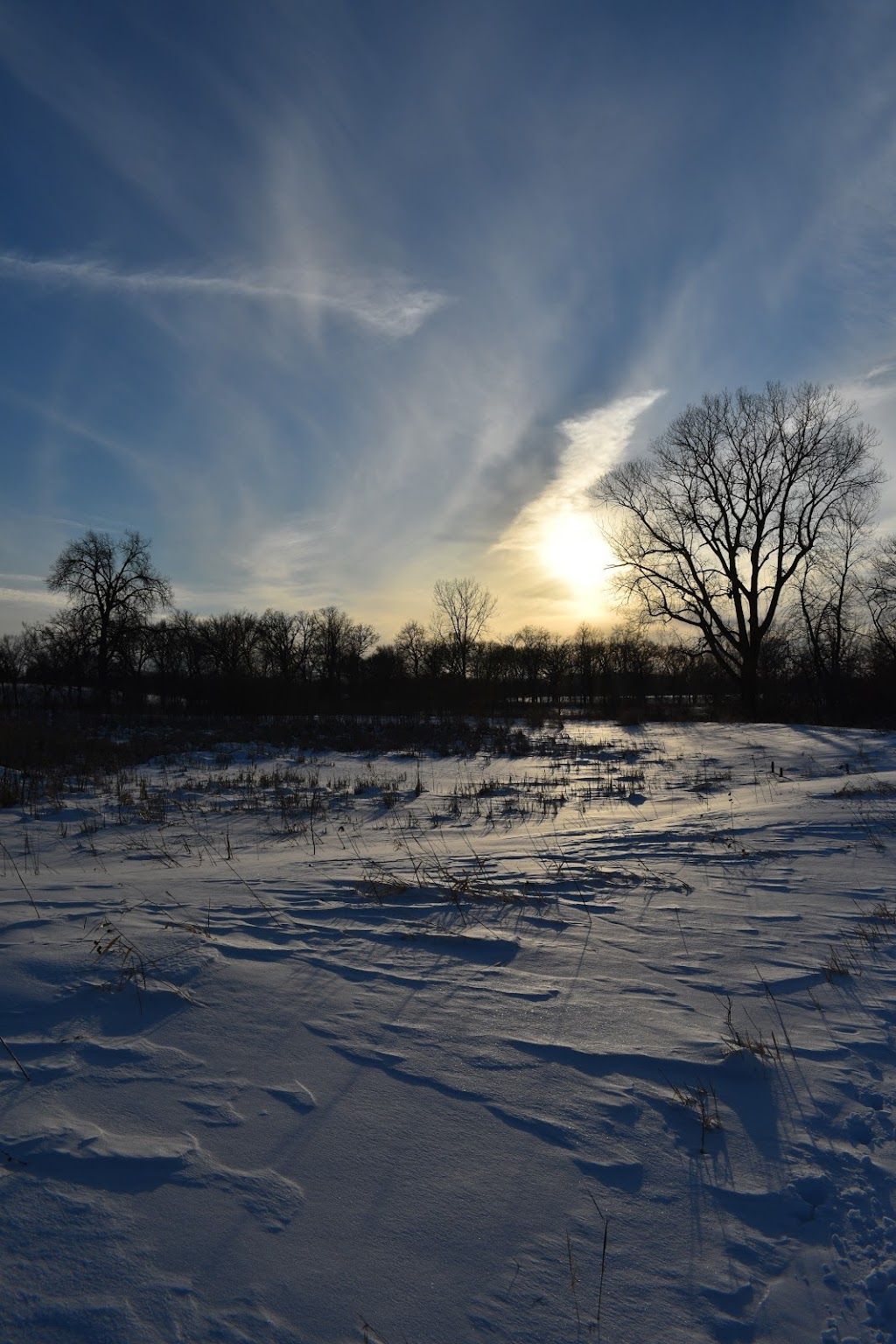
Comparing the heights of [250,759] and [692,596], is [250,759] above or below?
below

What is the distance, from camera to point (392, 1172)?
2.18m

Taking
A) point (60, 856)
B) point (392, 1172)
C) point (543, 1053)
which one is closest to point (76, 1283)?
point (392, 1172)

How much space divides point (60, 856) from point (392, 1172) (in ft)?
20.3

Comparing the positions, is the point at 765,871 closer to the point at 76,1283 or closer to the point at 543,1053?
the point at 543,1053

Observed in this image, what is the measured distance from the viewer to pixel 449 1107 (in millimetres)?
2518

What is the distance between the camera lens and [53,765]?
46.4ft

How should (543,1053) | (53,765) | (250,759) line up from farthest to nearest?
(250,759), (53,765), (543,1053)

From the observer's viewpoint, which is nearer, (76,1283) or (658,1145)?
(76,1283)

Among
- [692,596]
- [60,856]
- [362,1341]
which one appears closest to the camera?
[362,1341]

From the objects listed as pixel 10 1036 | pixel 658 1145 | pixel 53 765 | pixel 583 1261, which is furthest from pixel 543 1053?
pixel 53 765

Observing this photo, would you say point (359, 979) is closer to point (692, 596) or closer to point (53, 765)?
point (53, 765)

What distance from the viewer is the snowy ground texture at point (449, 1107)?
1.75 m

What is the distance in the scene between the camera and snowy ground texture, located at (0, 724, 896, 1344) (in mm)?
1749

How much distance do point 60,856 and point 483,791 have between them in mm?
6453
